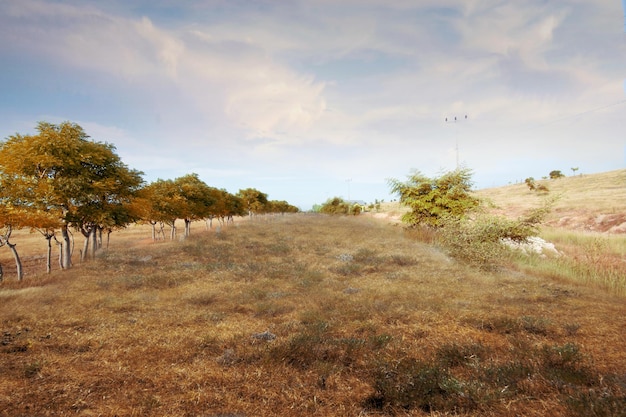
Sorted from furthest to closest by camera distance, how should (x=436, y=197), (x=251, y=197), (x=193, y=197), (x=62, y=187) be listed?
(x=251, y=197)
(x=193, y=197)
(x=436, y=197)
(x=62, y=187)

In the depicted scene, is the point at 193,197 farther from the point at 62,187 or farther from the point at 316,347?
the point at 316,347

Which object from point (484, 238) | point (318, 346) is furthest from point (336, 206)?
point (318, 346)

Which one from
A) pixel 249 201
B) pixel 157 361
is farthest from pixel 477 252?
pixel 249 201

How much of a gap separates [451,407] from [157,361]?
662cm

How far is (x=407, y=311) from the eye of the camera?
34.7ft

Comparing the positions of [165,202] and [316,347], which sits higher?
[165,202]

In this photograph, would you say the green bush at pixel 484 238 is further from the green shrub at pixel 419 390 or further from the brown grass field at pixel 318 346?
the green shrub at pixel 419 390

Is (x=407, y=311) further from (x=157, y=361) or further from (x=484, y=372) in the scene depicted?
(x=157, y=361)

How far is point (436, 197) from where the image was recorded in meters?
26.1

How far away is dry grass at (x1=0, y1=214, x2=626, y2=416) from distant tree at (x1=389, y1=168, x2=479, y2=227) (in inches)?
398

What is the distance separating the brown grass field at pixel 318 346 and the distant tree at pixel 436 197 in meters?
9.64

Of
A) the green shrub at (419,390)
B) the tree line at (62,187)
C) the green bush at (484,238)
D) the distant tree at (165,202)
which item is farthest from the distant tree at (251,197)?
the green shrub at (419,390)

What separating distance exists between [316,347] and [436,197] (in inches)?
857

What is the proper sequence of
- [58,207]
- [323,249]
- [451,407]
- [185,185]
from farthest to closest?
[185,185], [323,249], [58,207], [451,407]
